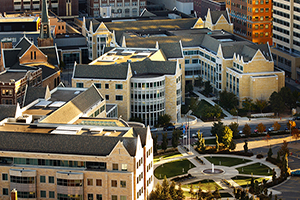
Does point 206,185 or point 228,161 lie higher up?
point 228,161

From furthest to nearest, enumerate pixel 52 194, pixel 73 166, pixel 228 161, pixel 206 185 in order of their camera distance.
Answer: pixel 228 161 → pixel 206 185 → pixel 52 194 → pixel 73 166

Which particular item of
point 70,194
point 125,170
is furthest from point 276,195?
point 70,194

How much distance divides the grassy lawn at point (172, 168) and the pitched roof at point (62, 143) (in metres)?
30.8

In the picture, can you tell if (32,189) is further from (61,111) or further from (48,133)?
(61,111)

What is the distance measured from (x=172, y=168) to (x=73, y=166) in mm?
40601

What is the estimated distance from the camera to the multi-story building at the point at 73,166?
159 metres

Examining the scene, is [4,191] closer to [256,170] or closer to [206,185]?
[206,185]

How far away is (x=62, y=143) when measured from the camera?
163 metres

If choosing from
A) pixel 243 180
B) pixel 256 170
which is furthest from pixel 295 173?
pixel 243 180

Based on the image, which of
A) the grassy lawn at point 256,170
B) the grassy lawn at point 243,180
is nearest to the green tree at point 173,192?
the grassy lawn at point 243,180

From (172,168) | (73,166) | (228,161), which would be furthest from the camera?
(228,161)

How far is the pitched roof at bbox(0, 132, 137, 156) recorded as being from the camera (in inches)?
6304

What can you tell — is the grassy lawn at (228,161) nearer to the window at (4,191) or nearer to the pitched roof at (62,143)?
the pitched roof at (62,143)

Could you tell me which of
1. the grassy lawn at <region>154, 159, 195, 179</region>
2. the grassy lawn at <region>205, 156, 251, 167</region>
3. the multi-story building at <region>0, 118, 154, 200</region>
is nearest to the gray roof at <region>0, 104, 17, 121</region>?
the multi-story building at <region>0, 118, 154, 200</region>
